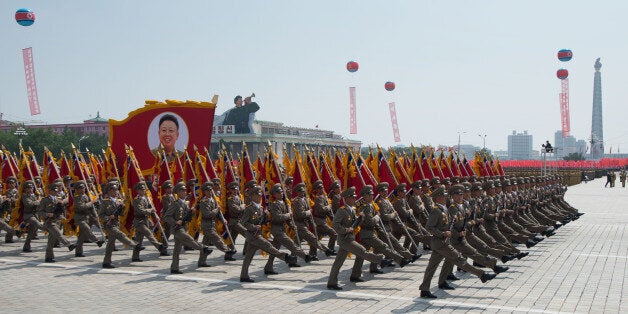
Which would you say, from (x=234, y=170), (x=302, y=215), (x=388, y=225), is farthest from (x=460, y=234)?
(x=234, y=170)

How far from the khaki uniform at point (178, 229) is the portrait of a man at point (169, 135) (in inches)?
334

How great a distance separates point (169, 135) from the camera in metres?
21.9

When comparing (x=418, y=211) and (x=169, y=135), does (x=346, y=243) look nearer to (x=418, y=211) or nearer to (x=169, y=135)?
(x=418, y=211)

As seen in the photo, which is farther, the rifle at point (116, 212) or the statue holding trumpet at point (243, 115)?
the statue holding trumpet at point (243, 115)

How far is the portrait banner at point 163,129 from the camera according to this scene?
71.8ft

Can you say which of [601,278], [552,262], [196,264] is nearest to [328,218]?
[196,264]

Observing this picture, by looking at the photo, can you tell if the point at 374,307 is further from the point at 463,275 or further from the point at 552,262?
the point at 552,262

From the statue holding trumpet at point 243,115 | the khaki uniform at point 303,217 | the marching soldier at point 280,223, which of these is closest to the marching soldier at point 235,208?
the khaki uniform at point 303,217

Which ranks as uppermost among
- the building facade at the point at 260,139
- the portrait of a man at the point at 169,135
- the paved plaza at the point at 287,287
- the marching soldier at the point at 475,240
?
the building facade at the point at 260,139

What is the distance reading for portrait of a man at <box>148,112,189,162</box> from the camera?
21812 mm

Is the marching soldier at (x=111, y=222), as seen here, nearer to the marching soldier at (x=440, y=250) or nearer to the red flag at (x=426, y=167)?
the marching soldier at (x=440, y=250)

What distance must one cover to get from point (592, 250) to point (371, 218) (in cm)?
770

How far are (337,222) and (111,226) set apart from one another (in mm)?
5154

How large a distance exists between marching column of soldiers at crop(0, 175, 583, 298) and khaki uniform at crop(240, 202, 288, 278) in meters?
0.02
